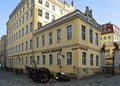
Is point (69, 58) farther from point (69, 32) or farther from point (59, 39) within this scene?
point (59, 39)

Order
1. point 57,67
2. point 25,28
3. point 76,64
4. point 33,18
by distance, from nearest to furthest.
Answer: point 76,64 → point 57,67 → point 33,18 → point 25,28

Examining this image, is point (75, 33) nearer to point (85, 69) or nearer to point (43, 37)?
point (85, 69)

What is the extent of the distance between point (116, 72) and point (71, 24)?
398 inches

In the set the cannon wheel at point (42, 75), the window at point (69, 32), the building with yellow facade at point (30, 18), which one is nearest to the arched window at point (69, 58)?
the window at point (69, 32)

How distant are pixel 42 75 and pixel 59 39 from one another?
28.6 feet

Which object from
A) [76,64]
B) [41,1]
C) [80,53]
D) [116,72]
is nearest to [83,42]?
[80,53]

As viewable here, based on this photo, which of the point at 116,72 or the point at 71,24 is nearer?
the point at 71,24

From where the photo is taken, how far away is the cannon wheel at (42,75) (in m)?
18.8

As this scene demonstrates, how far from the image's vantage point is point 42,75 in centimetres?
1909

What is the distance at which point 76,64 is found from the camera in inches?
904

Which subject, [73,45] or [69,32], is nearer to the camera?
[73,45]

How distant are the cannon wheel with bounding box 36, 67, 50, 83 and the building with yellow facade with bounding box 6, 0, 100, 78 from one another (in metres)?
4.99

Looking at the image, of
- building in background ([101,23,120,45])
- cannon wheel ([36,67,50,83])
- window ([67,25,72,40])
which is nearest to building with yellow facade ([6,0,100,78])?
window ([67,25,72,40])

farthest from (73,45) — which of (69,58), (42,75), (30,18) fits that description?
(30,18)
